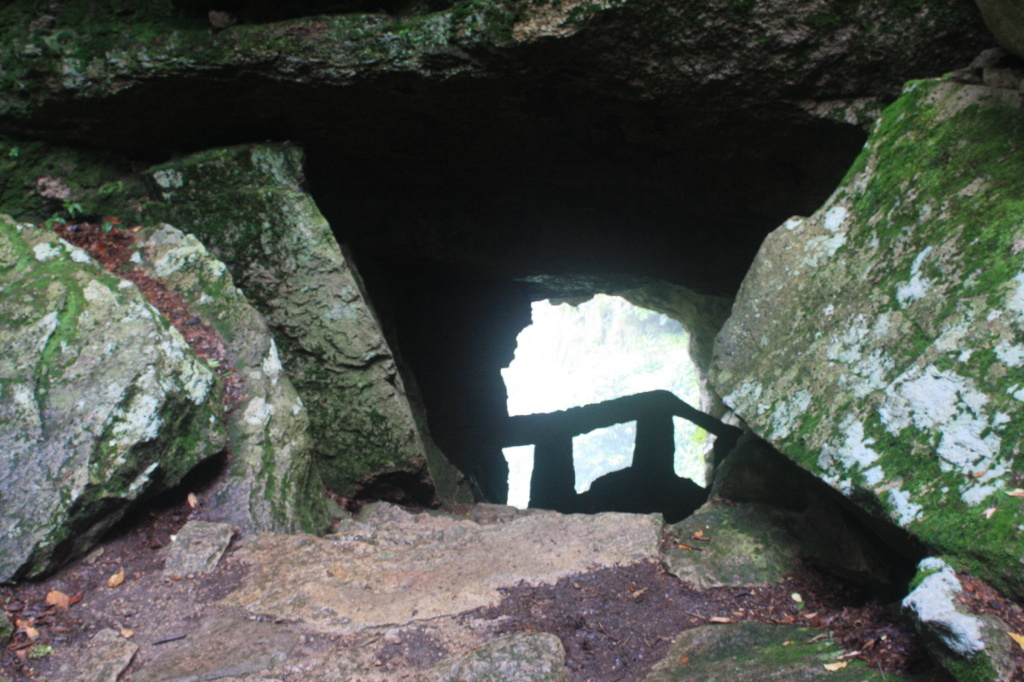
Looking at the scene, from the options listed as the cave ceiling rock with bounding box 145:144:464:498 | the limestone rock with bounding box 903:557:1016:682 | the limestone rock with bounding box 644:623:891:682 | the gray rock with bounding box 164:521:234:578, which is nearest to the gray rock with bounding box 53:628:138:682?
the gray rock with bounding box 164:521:234:578

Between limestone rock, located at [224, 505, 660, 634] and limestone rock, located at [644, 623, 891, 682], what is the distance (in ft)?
2.38

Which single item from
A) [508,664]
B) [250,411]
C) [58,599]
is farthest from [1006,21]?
[58,599]

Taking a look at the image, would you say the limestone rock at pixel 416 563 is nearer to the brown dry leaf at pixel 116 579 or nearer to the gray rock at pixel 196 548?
the gray rock at pixel 196 548

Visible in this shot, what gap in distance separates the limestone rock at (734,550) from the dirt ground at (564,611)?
0.24 ft

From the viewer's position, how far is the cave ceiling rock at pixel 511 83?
409 cm

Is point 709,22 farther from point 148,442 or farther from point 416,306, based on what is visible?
point 416,306

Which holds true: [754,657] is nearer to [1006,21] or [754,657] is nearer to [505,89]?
[1006,21]

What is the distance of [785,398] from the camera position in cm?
321

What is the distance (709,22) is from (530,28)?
109cm

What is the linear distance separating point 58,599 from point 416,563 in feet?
5.04

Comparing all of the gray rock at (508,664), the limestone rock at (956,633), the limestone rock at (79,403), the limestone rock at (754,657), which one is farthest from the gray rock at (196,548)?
the limestone rock at (956,633)

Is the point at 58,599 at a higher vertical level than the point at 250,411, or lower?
lower

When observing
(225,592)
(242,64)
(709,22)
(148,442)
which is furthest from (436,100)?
(225,592)

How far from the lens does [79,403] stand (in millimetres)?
3223
